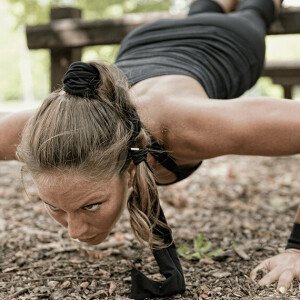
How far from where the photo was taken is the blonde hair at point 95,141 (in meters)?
1.71

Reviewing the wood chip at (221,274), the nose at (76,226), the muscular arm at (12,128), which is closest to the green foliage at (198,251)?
the wood chip at (221,274)

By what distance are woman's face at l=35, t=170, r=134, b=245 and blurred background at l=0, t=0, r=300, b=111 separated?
24.6 inches

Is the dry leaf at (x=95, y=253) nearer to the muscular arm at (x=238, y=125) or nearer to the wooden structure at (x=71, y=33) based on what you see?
the muscular arm at (x=238, y=125)

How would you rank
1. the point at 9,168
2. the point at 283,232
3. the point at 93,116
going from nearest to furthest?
1. the point at 93,116
2. the point at 283,232
3. the point at 9,168

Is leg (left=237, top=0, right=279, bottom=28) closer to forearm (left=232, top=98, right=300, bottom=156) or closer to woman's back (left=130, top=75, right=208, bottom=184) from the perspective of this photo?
woman's back (left=130, top=75, right=208, bottom=184)

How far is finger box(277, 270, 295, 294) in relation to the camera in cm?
189

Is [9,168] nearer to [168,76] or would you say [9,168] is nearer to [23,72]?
[168,76]

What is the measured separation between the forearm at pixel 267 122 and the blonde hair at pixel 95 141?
386 mm

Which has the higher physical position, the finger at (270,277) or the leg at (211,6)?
the leg at (211,6)

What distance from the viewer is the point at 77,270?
7.32ft

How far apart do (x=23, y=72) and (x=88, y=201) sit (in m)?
22.9

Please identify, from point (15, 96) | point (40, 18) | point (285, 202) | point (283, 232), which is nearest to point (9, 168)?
point (285, 202)

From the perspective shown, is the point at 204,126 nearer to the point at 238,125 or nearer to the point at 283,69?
the point at 238,125

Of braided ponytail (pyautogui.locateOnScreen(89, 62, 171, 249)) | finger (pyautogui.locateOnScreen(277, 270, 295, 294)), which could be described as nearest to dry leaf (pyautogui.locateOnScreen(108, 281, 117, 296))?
braided ponytail (pyautogui.locateOnScreen(89, 62, 171, 249))
